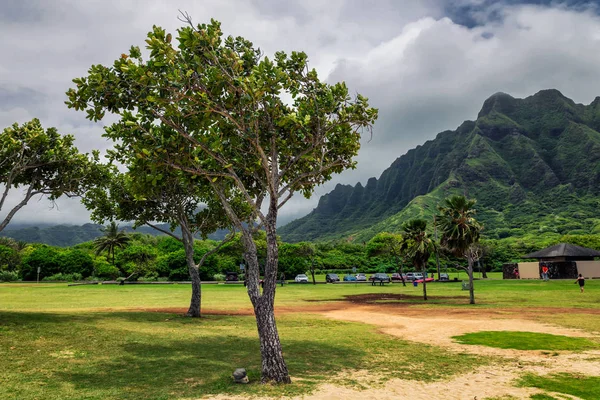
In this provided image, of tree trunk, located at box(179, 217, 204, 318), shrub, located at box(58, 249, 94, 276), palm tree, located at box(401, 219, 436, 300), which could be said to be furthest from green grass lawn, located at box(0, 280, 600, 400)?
shrub, located at box(58, 249, 94, 276)

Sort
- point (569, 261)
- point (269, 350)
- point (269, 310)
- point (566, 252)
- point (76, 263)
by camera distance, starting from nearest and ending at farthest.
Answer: point (269, 350) < point (269, 310) < point (566, 252) < point (569, 261) < point (76, 263)

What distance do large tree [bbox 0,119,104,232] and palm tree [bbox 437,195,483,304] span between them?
2948cm

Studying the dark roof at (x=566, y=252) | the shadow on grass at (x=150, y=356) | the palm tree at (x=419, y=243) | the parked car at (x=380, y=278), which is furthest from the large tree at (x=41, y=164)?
the dark roof at (x=566, y=252)

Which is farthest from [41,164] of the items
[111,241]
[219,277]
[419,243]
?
[111,241]

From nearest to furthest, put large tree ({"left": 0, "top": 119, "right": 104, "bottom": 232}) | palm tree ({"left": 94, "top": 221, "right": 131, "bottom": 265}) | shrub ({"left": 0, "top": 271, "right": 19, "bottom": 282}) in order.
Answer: large tree ({"left": 0, "top": 119, "right": 104, "bottom": 232}) < shrub ({"left": 0, "top": 271, "right": 19, "bottom": 282}) < palm tree ({"left": 94, "top": 221, "right": 131, "bottom": 265})

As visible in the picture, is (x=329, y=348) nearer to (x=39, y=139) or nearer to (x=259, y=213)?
(x=259, y=213)

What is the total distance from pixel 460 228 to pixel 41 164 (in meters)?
32.3

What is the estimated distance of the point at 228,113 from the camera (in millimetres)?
11883

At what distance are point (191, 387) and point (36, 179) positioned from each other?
653 inches

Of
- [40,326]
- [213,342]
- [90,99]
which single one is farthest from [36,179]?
[213,342]

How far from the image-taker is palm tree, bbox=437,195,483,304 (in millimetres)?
35781

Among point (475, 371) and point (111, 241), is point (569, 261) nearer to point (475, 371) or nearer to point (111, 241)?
point (475, 371)

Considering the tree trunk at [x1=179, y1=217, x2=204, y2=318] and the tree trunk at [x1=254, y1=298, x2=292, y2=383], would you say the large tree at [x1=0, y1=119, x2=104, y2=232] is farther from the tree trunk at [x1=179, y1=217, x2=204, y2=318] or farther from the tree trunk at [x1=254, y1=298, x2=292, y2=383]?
the tree trunk at [x1=254, y1=298, x2=292, y2=383]

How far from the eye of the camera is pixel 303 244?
7781cm
